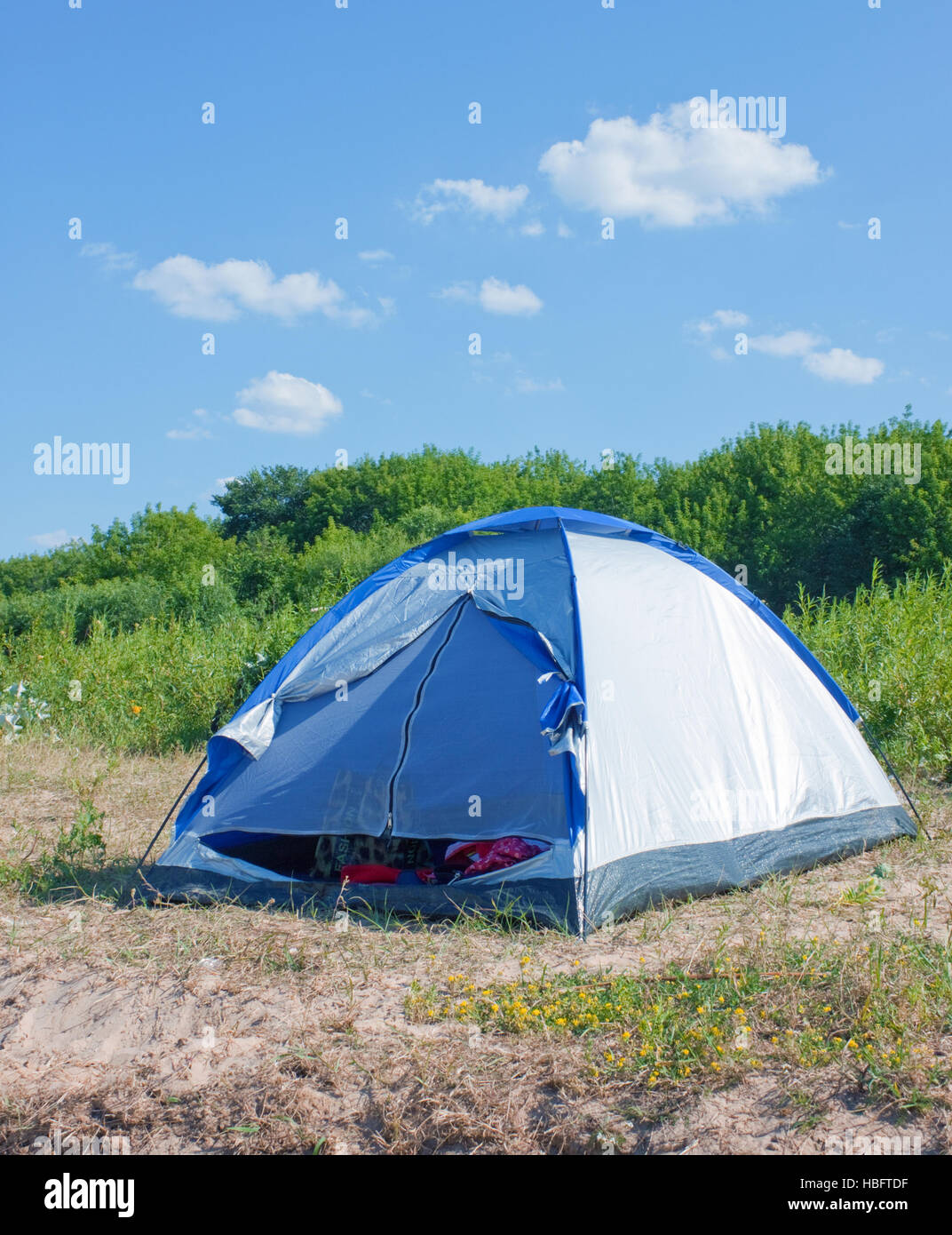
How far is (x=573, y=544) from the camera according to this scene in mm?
5000

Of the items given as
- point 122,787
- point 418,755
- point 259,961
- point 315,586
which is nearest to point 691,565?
point 418,755

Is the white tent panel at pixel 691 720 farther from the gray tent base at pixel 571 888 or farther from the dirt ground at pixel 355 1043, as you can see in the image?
the dirt ground at pixel 355 1043

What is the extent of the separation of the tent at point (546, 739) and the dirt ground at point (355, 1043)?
0.89ft

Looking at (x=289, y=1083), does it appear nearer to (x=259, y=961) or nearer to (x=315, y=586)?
(x=259, y=961)

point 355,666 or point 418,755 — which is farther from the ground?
point 355,666

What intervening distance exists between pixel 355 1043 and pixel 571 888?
1248 millimetres

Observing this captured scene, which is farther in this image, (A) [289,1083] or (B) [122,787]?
(B) [122,787]

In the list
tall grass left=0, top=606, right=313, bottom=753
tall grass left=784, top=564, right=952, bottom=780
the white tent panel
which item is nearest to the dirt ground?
the white tent panel

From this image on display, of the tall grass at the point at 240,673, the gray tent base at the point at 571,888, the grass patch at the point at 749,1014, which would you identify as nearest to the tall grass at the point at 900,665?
the tall grass at the point at 240,673

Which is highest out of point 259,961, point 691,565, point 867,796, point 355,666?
point 691,565

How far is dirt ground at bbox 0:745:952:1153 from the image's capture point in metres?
2.61

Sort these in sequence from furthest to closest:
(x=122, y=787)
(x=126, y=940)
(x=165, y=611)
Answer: (x=165, y=611), (x=122, y=787), (x=126, y=940)
